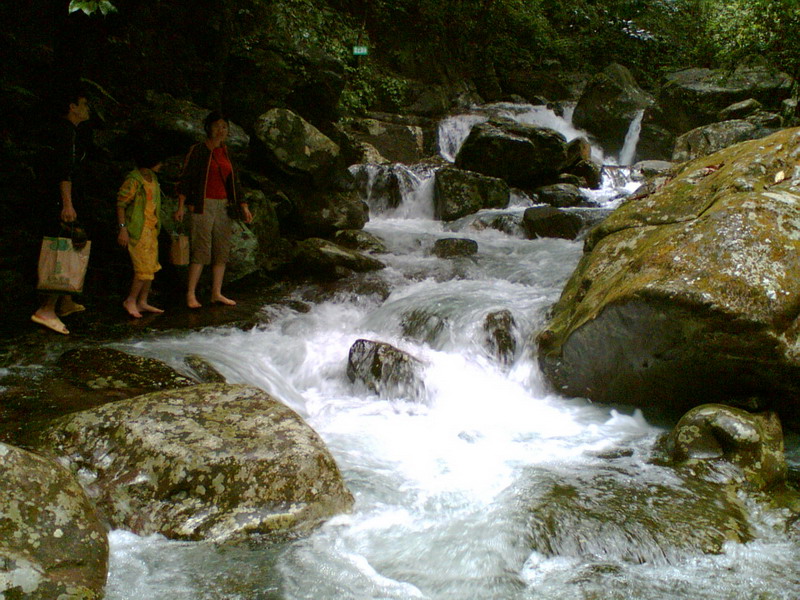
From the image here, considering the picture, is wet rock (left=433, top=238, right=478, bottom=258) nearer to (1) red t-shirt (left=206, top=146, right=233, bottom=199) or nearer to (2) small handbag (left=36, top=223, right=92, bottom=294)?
(1) red t-shirt (left=206, top=146, right=233, bottom=199)

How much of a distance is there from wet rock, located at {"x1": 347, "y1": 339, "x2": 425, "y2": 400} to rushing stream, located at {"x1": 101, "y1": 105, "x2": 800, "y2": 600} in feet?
0.31

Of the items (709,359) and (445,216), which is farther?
(445,216)

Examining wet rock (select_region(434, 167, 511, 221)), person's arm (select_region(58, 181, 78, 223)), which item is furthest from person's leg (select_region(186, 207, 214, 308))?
wet rock (select_region(434, 167, 511, 221))

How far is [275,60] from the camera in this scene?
31.6 ft

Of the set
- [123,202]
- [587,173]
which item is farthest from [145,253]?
[587,173]

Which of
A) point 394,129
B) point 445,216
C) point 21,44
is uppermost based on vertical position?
point 394,129

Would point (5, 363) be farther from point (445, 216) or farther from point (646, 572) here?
point (445, 216)

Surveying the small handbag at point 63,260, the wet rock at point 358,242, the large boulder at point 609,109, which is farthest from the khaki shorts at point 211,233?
the large boulder at point 609,109

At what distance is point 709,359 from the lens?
434 cm

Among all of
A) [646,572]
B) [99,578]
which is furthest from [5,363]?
[646,572]

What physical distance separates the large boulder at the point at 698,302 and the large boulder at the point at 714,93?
13.5m

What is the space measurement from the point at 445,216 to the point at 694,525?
9.30 m

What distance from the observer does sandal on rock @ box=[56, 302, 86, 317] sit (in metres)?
6.04

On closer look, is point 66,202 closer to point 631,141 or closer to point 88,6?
point 88,6
